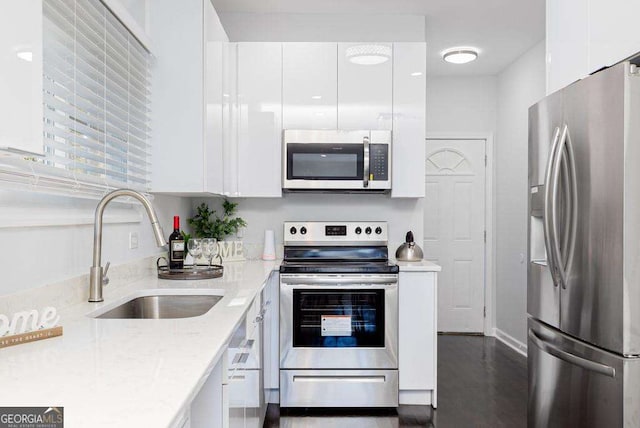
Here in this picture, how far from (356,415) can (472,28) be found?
3092 mm

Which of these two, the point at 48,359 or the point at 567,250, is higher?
the point at 567,250

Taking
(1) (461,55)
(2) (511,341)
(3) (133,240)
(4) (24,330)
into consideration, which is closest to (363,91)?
(1) (461,55)

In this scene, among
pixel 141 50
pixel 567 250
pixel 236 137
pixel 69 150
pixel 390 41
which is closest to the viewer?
pixel 69 150

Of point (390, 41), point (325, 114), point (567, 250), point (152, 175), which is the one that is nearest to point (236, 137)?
point (325, 114)

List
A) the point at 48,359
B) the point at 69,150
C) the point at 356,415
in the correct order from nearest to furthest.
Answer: the point at 48,359 < the point at 69,150 < the point at 356,415

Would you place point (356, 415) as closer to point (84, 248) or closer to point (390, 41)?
point (84, 248)

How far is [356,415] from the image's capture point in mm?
3031

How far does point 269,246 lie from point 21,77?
8.14ft

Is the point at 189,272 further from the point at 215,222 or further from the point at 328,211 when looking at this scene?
the point at 328,211

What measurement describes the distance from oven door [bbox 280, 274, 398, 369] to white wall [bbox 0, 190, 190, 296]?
1.14m

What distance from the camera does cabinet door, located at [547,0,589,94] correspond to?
2.03 m

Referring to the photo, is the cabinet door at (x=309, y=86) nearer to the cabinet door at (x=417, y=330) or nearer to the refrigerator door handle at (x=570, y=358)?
the cabinet door at (x=417, y=330)

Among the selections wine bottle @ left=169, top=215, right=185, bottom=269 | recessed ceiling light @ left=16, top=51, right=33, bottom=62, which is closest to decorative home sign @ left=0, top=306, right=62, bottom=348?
recessed ceiling light @ left=16, top=51, right=33, bottom=62

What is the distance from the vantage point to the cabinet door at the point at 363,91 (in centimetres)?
343
